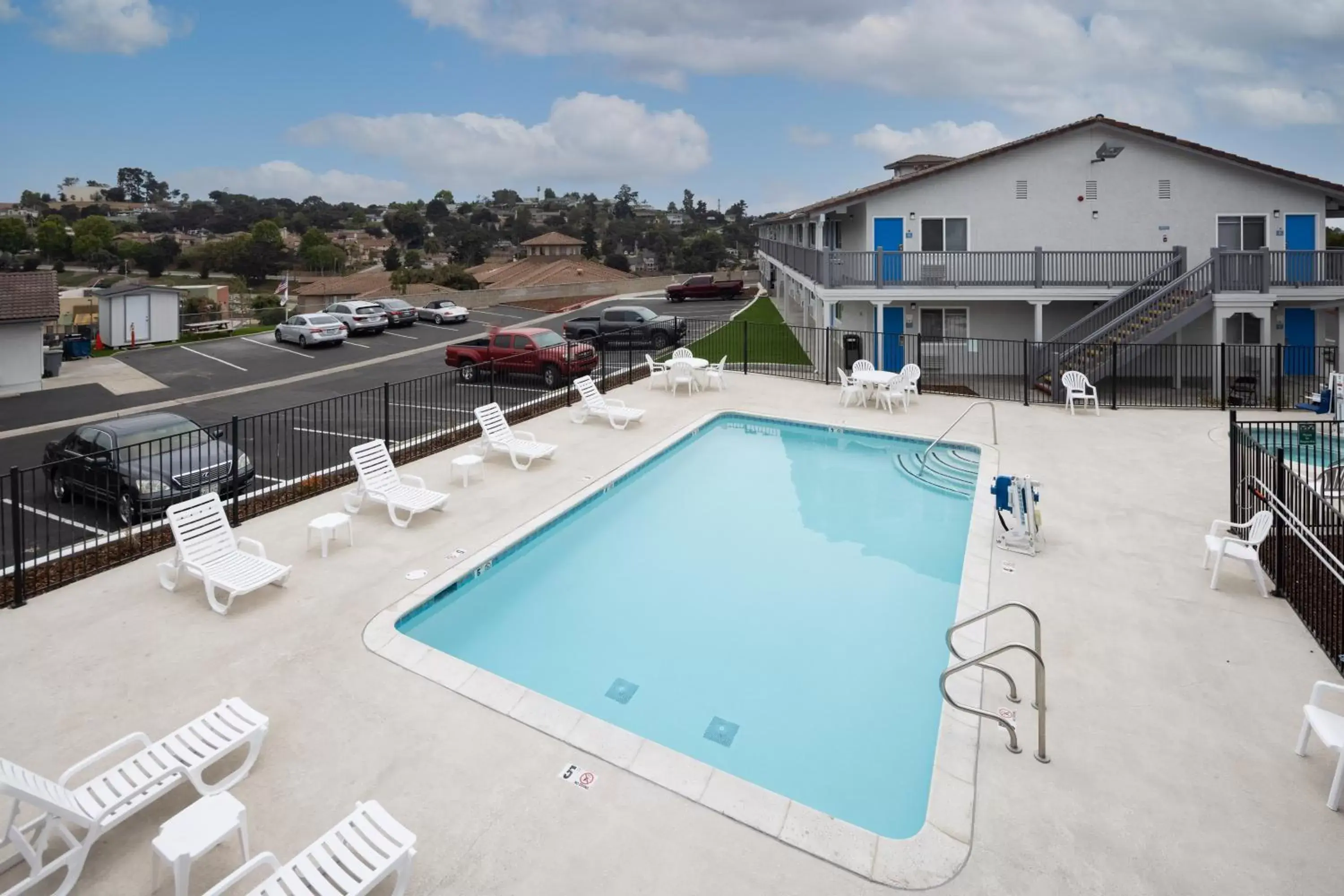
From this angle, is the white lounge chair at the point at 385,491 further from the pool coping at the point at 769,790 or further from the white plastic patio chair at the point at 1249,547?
the white plastic patio chair at the point at 1249,547

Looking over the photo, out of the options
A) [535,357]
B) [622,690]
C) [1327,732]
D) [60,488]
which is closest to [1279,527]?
[1327,732]

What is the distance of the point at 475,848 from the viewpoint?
520 cm

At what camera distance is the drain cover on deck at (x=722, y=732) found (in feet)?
23.1

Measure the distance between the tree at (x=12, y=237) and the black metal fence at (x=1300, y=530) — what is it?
149 meters

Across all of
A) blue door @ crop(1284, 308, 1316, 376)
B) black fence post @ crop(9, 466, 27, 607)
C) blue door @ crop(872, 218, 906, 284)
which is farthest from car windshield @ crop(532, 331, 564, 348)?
blue door @ crop(1284, 308, 1316, 376)

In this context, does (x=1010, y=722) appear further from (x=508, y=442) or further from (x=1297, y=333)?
(x=1297, y=333)

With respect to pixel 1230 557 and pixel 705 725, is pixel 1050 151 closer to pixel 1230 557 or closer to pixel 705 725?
pixel 1230 557

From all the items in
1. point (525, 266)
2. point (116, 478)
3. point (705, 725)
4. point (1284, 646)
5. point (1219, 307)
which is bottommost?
point (705, 725)

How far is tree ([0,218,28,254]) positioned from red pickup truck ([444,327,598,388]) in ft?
425

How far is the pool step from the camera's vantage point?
13.9m

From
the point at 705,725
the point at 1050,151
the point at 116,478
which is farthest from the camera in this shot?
the point at 1050,151

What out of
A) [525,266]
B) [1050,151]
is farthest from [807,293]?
[525,266]

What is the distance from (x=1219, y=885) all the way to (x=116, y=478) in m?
14.5

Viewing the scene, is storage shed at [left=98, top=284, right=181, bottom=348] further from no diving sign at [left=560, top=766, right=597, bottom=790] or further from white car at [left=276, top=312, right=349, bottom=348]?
no diving sign at [left=560, top=766, right=597, bottom=790]
